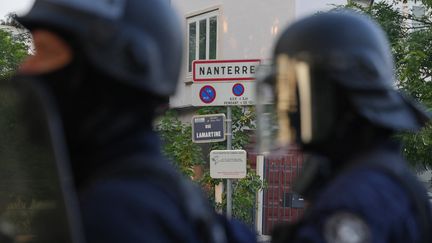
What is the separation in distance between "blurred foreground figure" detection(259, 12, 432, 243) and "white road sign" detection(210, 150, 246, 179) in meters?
8.40

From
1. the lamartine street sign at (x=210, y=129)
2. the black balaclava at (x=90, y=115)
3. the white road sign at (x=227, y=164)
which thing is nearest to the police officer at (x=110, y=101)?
the black balaclava at (x=90, y=115)

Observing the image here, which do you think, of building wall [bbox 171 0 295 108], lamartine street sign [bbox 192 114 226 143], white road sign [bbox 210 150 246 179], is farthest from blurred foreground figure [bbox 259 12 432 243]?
building wall [bbox 171 0 295 108]

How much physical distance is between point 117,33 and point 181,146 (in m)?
10.7

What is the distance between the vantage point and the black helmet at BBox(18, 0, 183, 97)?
1.40 m

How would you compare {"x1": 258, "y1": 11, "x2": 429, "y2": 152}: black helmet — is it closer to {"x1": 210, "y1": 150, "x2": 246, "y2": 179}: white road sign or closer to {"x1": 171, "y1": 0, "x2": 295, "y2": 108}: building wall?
{"x1": 210, "y1": 150, "x2": 246, "y2": 179}: white road sign

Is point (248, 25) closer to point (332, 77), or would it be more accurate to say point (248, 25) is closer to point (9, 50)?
point (9, 50)

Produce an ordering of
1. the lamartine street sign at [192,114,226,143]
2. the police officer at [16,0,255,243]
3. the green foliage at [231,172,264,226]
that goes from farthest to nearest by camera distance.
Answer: the green foliage at [231,172,264,226], the lamartine street sign at [192,114,226,143], the police officer at [16,0,255,243]

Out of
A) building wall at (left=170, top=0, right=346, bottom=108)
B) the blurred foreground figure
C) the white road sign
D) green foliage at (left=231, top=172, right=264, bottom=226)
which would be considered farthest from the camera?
building wall at (left=170, top=0, right=346, bottom=108)

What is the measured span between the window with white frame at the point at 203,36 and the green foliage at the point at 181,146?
304 inches

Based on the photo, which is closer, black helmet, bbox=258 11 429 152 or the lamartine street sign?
black helmet, bbox=258 11 429 152

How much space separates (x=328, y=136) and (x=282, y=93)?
0.47 feet

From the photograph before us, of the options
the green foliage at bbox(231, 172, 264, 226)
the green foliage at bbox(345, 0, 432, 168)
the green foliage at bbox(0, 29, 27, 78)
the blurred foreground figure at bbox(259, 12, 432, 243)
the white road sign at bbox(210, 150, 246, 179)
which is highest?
the green foliage at bbox(0, 29, 27, 78)

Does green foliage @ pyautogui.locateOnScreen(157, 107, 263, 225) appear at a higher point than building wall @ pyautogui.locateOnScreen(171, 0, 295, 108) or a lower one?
lower

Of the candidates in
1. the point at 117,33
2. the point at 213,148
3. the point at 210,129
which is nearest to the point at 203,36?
the point at 213,148
